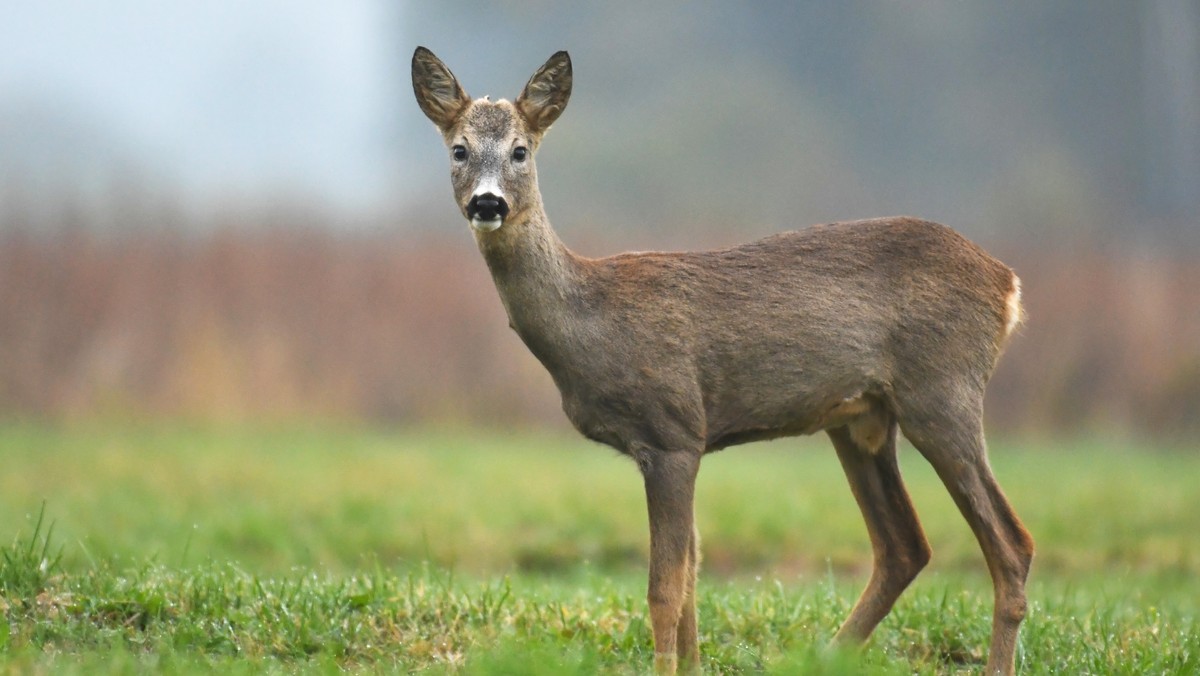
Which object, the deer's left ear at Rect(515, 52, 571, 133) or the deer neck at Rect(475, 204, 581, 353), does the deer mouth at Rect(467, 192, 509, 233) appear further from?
the deer's left ear at Rect(515, 52, 571, 133)

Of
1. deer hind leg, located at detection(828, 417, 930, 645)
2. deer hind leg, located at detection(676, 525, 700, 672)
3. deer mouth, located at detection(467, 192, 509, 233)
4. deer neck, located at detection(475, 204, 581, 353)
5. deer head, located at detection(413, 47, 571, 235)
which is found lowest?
deer hind leg, located at detection(676, 525, 700, 672)

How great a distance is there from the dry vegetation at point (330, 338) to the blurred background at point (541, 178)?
0.03 meters

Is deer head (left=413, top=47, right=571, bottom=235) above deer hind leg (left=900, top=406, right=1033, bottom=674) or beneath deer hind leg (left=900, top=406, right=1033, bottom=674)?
above

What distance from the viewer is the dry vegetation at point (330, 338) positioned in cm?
1697

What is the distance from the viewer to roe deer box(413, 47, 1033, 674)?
589 centimetres

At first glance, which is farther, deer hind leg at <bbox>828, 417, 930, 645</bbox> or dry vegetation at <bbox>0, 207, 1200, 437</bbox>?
dry vegetation at <bbox>0, 207, 1200, 437</bbox>

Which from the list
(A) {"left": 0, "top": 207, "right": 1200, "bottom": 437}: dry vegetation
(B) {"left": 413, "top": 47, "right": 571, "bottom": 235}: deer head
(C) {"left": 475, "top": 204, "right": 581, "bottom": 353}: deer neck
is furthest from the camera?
(A) {"left": 0, "top": 207, "right": 1200, "bottom": 437}: dry vegetation

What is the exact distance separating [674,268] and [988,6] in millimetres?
36951

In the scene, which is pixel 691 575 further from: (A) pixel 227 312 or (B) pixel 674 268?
(A) pixel 227 312

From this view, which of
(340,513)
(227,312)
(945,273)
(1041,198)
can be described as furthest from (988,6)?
(945,273)

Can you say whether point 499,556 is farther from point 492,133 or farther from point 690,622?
point 492,133

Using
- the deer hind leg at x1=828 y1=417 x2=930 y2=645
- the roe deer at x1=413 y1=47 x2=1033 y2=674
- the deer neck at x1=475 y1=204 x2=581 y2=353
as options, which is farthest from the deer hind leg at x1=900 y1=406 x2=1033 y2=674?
the deer neck at x1=475 y1=204 x2=581 y2=353

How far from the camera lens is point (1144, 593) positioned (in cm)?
889

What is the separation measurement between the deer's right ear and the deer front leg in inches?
64.3
